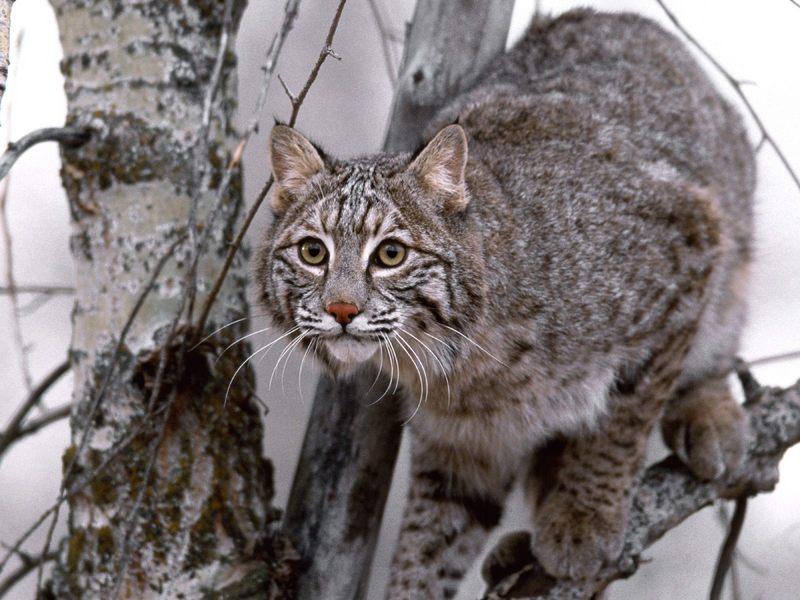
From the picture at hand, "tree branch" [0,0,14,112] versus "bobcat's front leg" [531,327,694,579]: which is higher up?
"tree branch" [0,0,14,112]

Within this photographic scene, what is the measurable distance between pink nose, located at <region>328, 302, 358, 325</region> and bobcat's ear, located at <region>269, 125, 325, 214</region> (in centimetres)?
56

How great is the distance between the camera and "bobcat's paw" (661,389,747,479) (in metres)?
3.64

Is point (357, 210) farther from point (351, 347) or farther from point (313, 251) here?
point (351, 347)

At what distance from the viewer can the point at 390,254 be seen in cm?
304

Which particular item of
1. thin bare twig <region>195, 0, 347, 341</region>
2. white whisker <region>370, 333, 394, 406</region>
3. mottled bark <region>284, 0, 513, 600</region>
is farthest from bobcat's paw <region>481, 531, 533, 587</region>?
→ thin bare twig <region>195, 0, 347, 341</region>

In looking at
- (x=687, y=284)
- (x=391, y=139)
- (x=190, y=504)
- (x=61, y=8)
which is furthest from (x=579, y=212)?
(x=61, y=8)

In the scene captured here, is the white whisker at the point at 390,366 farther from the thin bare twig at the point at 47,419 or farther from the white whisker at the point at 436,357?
the thin bare twig at the point at 47,419

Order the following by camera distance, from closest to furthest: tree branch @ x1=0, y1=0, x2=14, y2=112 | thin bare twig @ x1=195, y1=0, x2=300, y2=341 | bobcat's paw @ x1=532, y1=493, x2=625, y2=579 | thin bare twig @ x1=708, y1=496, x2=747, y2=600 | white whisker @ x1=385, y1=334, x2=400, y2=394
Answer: tree branch @ x1=0, y1=0, x2=14, y2=112 < thin bare twig @ x1=195, y1=0, x2=300, y2=341 < white whisker @ x1=385, y1=334, x2=400, y2=394 < bobcat's paw @ x1=532, y1=493, x2=625, y2=579 < thin bare twig @ x1=708, y1=496, x2=747, y2=600

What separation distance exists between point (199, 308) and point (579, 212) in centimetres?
134

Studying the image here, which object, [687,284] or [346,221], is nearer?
[346,221]

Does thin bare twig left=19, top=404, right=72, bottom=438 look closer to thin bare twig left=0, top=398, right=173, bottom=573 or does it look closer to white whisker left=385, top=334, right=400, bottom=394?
thin bare twig left=0, top=398, right=173, bottom=573

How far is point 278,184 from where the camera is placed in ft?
11.0

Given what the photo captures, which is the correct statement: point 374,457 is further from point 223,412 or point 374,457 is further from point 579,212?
point 579,212

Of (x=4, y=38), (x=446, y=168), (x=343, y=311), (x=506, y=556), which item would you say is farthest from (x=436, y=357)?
(x=4, y=38)
